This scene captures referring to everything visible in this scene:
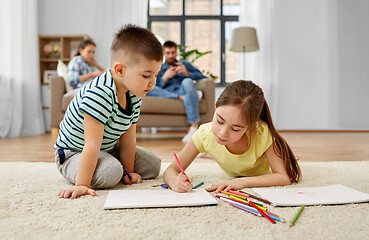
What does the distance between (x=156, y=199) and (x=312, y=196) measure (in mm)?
437

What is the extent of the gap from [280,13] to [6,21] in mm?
3462

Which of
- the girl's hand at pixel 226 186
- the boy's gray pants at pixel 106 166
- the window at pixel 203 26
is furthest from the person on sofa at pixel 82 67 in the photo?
the girl's hand at pixel 226 186

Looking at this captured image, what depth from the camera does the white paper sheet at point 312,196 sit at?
89cm

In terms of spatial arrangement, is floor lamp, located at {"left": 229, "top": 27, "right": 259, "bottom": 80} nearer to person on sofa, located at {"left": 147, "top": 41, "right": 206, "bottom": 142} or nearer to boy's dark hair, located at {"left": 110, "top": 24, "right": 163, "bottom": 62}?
person on sofa, located at {"left": 147, "top": 41, "right": 206, "bottom": 142}

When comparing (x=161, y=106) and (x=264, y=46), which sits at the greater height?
(x=264, y=46)

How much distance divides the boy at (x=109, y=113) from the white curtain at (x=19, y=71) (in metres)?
3.08

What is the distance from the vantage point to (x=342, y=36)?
452cm

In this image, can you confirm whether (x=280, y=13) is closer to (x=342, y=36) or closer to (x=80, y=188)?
(x=342, y=36)

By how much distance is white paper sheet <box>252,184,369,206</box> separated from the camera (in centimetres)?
89

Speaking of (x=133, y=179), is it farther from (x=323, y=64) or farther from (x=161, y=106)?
(x=323, y=64)

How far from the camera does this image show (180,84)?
329 cm

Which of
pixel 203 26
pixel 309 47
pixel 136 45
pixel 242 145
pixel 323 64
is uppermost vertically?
pixel 203 26

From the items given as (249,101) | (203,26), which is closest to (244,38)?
(203,26)

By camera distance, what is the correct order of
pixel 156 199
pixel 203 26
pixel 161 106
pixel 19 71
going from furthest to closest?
pixel 203 26, pixel 19 71, pixel 161 106, pixel 156 199
